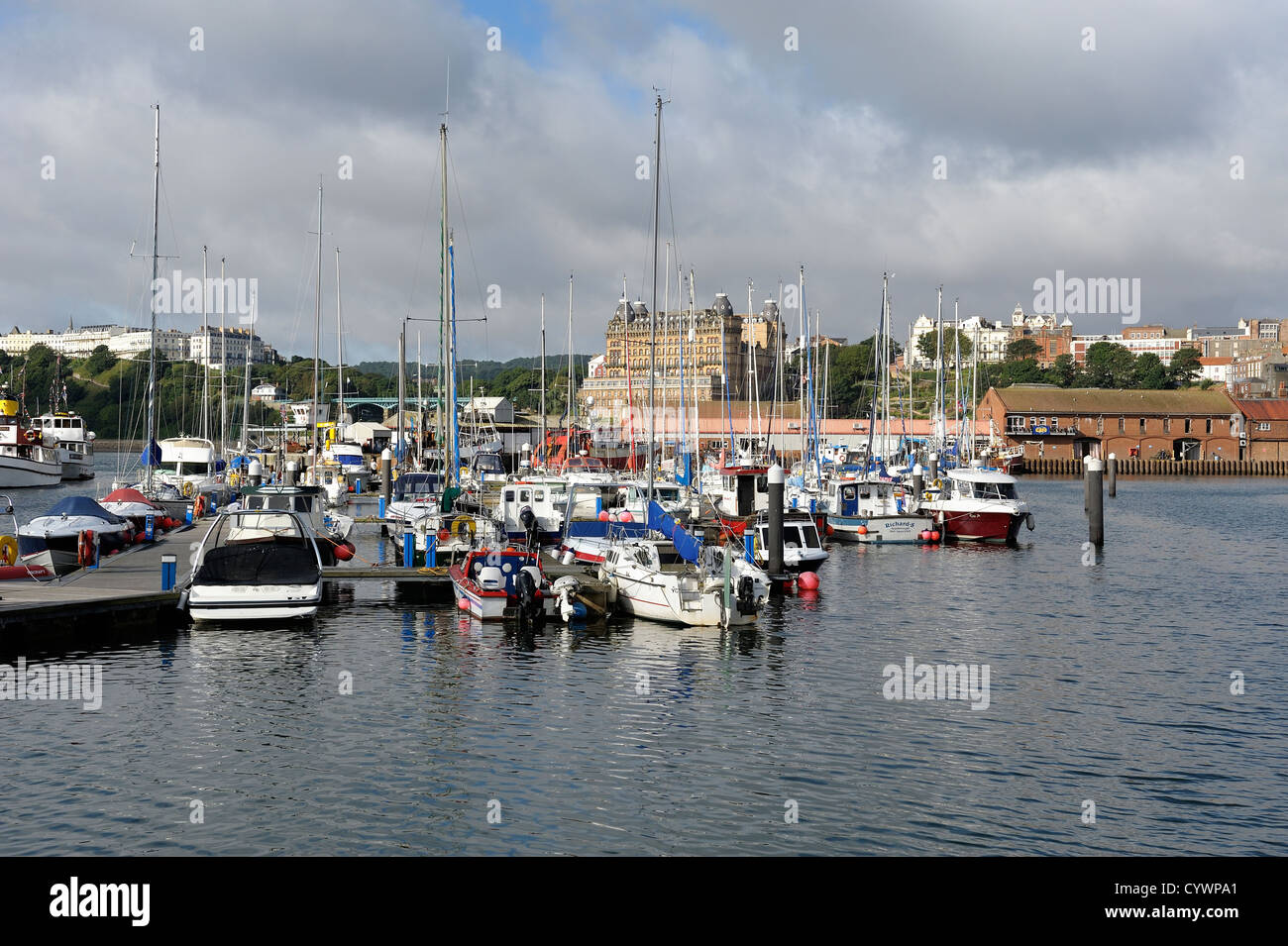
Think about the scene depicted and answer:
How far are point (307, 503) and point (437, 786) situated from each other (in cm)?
3075

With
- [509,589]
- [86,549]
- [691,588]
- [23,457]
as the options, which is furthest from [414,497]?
[23,457]

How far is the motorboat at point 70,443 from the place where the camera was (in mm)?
112006

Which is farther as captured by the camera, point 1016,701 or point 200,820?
point 1016,701

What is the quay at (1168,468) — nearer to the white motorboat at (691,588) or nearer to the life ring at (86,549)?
the white motorboat at (691,588)

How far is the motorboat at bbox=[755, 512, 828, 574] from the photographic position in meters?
42.2

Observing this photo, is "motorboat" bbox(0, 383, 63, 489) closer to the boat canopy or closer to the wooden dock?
the boat canopy

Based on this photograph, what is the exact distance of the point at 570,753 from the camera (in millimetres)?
19703

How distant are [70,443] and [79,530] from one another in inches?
3634

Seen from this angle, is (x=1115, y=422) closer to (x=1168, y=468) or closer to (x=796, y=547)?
(x=1168, y=468)

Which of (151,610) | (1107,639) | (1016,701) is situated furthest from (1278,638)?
(151,610)

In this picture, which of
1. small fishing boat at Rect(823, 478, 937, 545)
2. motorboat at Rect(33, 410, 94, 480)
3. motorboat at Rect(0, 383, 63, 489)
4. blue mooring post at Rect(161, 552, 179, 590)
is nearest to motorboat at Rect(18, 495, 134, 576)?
blue mooring post at Rect(161, 552, 179, 590)

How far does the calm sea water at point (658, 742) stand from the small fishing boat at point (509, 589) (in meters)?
0.75

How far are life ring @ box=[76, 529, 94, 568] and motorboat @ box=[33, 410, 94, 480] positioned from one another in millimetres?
82583
